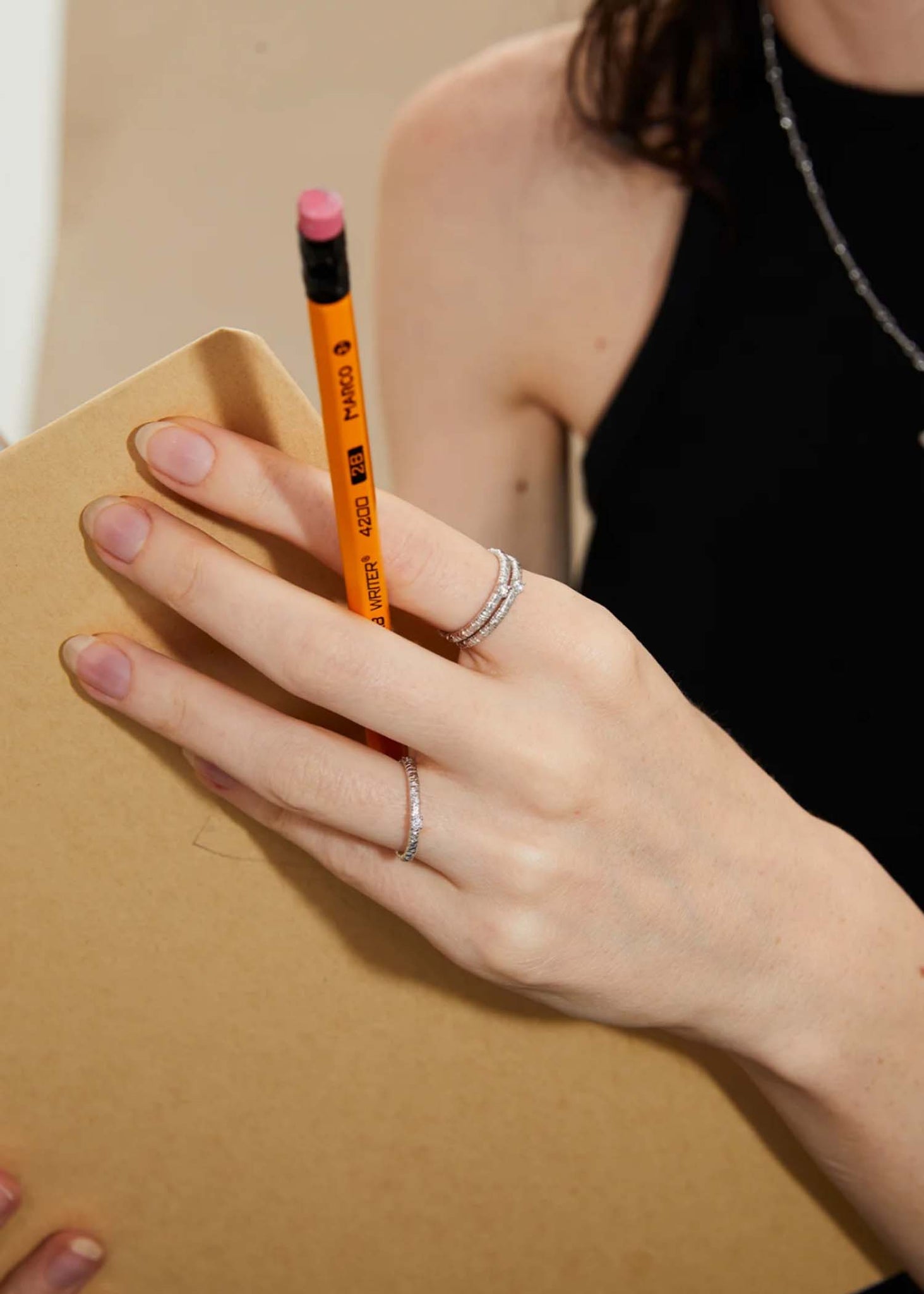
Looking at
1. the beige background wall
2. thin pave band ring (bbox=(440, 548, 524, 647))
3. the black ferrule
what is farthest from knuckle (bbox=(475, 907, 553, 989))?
the beige background wall

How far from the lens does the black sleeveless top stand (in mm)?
709

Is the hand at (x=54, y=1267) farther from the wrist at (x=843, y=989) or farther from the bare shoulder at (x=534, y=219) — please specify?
the bare shoulder at (x=534, y=219)

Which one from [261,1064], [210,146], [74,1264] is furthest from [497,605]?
[210,146]

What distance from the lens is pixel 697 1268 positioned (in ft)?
1.83

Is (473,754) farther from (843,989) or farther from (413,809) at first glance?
(843,989)

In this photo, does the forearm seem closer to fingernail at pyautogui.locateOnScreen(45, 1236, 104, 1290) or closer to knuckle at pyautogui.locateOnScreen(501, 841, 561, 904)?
knuckle at pyautogui.locateOnScreen(501, 841, 561, 904)

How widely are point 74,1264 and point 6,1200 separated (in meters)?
0.05

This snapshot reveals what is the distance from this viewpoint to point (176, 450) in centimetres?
35

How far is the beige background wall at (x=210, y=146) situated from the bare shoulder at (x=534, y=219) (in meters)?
0.28

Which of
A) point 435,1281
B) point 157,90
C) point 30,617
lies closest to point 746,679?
point 435,1281

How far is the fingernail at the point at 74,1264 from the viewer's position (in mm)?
473

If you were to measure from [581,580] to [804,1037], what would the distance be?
Answer: 1.44ft

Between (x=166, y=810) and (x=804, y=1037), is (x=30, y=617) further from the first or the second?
(x=804, y=1037)

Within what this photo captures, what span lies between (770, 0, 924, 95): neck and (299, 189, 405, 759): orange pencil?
0.51m
